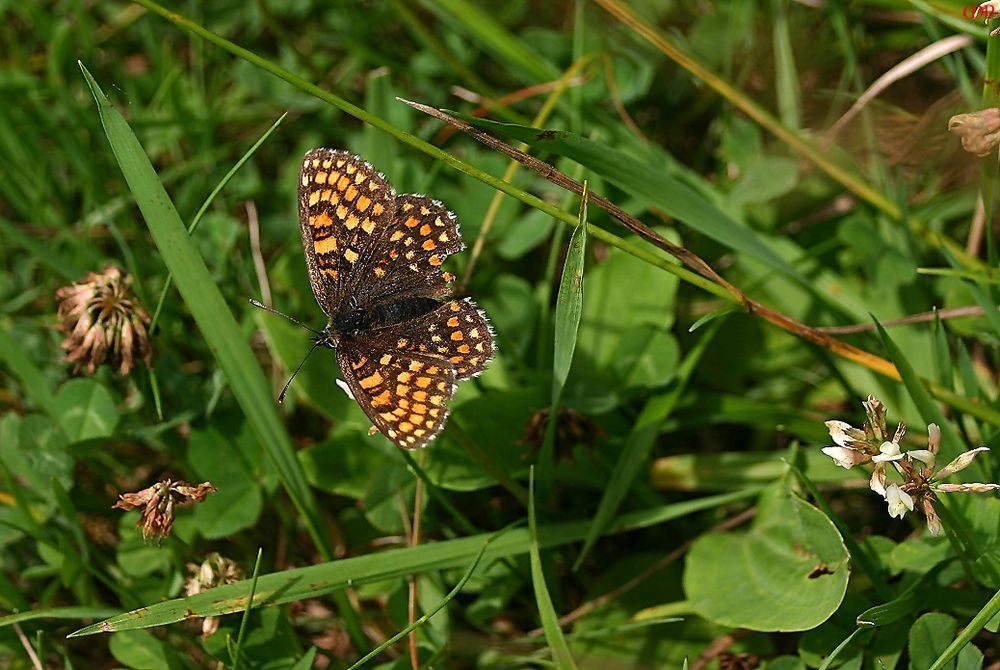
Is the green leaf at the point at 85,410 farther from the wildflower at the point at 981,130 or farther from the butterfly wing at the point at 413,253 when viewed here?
the wildflower at the point at 981,130

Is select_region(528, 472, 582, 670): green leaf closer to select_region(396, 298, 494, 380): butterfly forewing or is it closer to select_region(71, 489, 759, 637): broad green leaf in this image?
select_region(71, 489, 759, 637): broad green leaf

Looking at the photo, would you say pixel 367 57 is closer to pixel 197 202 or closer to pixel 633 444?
pixel 197 202

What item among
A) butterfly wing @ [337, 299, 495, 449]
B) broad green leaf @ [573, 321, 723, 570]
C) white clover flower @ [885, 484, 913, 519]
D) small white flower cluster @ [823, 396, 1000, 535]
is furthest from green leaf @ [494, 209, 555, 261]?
white clover flower @ [885, 484, 913, 519]

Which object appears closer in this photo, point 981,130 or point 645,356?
point 981,130

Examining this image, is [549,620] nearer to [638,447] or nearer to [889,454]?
[638,447]

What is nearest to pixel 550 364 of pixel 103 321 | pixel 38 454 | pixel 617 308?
pixel 617 308
